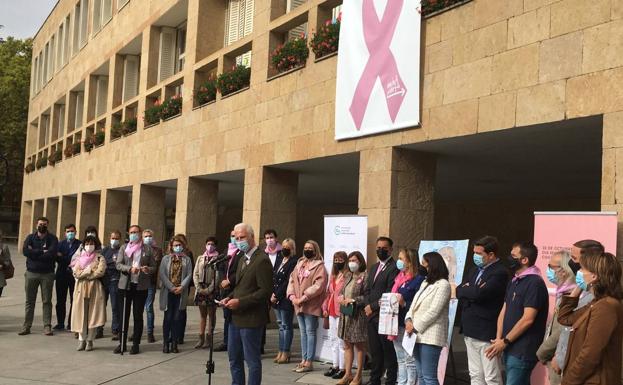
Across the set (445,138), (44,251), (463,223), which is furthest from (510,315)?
(463,223)

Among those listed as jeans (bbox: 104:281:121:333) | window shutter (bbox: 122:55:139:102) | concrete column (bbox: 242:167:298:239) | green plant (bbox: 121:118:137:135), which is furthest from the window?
window shutter (bbox: 122:55:139:102)

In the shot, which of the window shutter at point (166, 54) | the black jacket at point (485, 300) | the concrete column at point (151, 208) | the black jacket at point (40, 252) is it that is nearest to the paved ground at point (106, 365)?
the black jacket at point (40, 252)

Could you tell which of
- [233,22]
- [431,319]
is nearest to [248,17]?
[233,22]

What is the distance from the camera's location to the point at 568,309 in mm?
4715

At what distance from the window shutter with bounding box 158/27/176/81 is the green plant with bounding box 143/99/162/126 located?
1.94 metres

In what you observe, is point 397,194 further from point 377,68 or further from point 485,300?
point 485,300

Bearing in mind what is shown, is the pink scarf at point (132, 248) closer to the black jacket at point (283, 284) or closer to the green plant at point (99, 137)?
the black jacket at point (283, 284)

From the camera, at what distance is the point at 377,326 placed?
7.81 metres

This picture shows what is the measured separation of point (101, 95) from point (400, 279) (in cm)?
2178

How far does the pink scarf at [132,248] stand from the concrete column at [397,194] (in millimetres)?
3516

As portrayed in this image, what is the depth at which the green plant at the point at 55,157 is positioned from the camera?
28.9 metres

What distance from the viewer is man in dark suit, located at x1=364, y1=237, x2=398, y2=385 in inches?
303

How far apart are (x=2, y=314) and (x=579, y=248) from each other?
12152mm

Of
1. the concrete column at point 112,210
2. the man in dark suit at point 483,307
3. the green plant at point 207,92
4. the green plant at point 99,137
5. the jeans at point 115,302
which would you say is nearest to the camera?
the man in dark suit at point 483,307
